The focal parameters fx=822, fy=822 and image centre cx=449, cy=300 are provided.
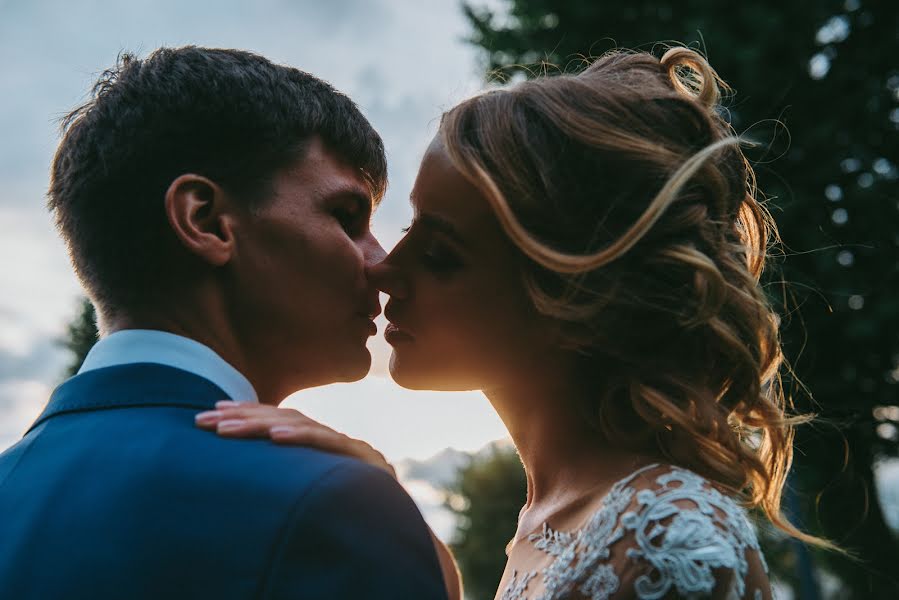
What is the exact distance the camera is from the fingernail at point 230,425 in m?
1.84

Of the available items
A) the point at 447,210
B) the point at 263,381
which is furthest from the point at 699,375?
the point at 263,381

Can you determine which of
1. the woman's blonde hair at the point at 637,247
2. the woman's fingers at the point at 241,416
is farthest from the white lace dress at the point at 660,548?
the woman's fingers at the point at 241,416

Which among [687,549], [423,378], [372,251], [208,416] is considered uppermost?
[372,251]

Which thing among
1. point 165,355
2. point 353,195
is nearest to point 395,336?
point 353,195

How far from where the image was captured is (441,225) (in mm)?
3053

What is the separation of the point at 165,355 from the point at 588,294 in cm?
152

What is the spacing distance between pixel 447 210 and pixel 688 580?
150 cm

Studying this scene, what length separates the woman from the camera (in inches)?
114

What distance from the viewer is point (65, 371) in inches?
1029

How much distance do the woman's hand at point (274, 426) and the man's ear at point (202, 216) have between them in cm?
61

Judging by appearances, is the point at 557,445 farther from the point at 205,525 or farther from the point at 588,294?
the point at 205,525

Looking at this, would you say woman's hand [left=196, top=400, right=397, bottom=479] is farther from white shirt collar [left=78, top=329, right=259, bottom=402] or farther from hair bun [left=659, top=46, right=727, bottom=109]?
hair bun [left=659, top=46, right=727, bottom=109]

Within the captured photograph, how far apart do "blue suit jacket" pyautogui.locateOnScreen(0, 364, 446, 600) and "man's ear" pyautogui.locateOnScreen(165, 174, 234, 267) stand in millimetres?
701

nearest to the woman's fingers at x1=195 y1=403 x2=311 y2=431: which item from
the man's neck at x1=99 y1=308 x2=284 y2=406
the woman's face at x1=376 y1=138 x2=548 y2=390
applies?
the man's neck at x1=99 y1=308 x2=284 y2=406
